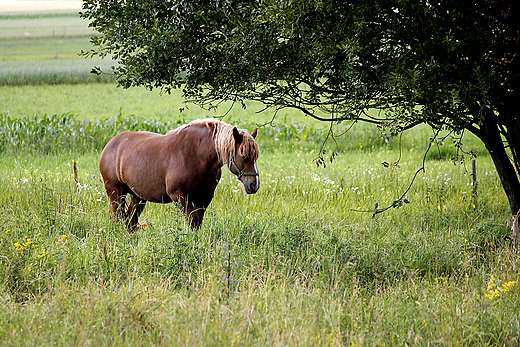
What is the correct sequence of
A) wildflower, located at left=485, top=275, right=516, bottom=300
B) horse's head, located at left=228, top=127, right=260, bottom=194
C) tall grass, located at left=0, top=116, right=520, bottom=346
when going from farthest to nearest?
horse's head, located at left=228, top=127, right=260, bottom=194 < wildflower, located at left=485, top=275, right=516, bottom=300 < tall grass, located at left=0, top=116, right=520, bottom=346

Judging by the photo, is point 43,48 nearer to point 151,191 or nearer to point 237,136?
point 151,191

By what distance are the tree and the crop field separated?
860 mm

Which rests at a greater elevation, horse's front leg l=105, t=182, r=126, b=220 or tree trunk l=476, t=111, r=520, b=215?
tree trunk l=476, t=111, r=520, b=215

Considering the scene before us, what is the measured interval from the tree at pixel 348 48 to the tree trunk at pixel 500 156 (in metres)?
0.19

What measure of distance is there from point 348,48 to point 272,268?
2.49 metres

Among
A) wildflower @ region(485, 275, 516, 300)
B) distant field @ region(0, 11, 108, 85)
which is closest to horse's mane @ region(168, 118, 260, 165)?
wildflower @ region(485, 275, 516, 300)

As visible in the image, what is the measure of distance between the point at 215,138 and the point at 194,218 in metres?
1.10

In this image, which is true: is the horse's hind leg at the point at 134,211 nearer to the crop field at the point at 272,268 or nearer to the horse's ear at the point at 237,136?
the crop field at the point at 272,268

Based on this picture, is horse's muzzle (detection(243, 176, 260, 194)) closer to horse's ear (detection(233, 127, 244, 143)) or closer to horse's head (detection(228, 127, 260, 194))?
horse's head (detection(228, 127, 260, 194))

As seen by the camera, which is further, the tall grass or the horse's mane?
the horse's mane

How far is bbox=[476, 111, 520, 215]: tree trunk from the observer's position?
6348 mm

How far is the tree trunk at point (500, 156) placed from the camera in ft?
20.8

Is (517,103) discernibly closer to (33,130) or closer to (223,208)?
(223,208)

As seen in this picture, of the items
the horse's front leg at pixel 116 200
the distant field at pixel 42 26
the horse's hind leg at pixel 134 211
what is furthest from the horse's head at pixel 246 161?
the distant field at pixel 42 26
